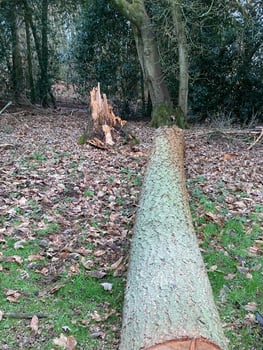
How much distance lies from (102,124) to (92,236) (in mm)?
3719

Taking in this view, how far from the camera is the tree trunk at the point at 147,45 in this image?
912 cm

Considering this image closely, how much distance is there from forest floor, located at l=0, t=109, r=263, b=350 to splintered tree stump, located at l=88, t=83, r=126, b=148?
0.73ft

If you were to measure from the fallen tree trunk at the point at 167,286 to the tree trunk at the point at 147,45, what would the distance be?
5663 mm

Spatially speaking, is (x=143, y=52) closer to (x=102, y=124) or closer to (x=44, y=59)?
(x=102, y=124)

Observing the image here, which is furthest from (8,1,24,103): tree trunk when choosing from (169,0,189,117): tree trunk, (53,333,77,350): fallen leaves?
(53,333,77,350): fallen leaves

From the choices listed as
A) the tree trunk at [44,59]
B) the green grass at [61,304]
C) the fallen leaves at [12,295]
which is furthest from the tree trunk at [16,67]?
the fallen leaves at [12,295]

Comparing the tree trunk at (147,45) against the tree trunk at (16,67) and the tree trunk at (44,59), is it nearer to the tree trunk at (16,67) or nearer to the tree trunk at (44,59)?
the tree trunk at (44,59)

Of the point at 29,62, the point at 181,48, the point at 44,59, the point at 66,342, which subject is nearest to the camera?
the point at 66,342

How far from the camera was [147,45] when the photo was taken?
365 inches

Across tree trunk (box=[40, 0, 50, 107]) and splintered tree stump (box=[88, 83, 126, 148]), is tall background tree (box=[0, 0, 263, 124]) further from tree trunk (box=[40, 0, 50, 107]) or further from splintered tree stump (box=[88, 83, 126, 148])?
splintered tree stump (box=[88, 83, 126, 148])

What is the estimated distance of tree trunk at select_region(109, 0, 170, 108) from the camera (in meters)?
9.12

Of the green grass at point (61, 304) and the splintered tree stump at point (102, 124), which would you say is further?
the splintered tree stump at point (102, 124)

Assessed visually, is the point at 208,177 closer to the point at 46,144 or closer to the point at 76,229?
the point at 76,229

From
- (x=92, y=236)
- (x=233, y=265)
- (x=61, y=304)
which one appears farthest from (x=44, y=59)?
(x=61, y=304)
